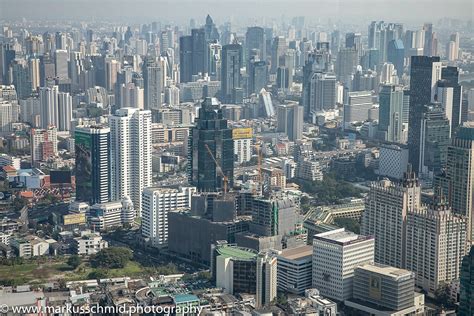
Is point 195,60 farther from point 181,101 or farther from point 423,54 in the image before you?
point 423,54

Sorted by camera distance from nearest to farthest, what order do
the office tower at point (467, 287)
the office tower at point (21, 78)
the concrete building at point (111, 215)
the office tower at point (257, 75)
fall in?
1. the office tower at point (467, 287)
2. the concrete building at point (111, 215)
3. the office tower at point (21, 78)
4. the office tower at point (257, 75)

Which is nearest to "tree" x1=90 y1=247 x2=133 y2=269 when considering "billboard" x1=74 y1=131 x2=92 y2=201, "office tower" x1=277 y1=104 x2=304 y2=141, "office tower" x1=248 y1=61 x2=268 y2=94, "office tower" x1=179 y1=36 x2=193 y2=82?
"billboard" x1=74 y1=131 x2=92 y2=201

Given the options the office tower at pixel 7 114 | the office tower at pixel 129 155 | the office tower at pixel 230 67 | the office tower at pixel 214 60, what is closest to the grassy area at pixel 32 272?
the office tower at pixel 129 155

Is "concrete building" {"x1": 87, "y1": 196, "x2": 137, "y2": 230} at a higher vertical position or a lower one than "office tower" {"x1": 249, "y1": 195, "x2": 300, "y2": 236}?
lower

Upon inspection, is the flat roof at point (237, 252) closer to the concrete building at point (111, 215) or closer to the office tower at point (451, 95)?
the concrete building at point (111, 215)

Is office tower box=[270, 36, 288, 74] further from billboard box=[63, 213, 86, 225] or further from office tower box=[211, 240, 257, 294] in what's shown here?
office tower box=[211, 240, 257, 294]

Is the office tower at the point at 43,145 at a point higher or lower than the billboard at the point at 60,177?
higher
